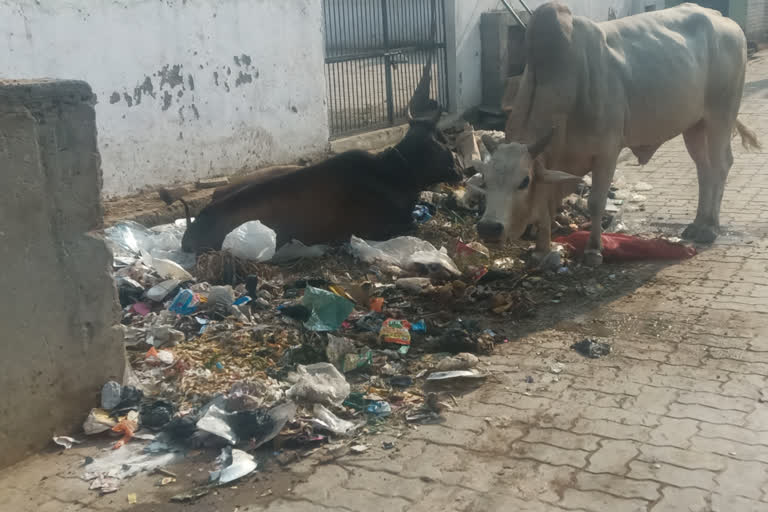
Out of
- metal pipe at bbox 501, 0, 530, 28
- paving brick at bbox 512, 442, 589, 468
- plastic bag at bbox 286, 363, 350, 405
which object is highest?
metal pipe at bbox 501, 0, 530, 28

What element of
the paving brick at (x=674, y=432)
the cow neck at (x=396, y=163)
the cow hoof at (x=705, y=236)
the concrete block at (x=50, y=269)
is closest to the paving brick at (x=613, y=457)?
the paving brick at (x=674, y=432)

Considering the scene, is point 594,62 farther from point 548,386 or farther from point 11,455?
point 11,455

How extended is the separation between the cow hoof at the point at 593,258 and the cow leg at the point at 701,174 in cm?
115

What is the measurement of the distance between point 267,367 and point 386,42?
6.79 m

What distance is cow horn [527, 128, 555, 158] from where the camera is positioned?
20.1 ft

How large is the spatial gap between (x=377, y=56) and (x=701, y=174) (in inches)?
173

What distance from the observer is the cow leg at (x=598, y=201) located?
6684 millimetres

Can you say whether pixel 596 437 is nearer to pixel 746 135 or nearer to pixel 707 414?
pixel 707 414

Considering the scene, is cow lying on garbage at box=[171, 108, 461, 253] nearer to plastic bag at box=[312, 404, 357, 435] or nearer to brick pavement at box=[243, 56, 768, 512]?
brick pavement at box=[243, 56, 768, 512]

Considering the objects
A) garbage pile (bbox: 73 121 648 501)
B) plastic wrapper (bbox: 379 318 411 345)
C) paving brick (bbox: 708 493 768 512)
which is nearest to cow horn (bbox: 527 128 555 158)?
garbage pile (bbox: 73 121 648 501)

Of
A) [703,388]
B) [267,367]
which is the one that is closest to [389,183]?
[267,367]

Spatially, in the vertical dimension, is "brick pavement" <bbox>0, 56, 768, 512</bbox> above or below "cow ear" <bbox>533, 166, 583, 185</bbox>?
below

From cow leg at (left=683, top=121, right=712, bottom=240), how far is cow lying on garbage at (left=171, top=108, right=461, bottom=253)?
215cm

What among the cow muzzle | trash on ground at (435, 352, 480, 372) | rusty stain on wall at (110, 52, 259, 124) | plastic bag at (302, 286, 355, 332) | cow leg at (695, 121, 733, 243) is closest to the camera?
trash on ground at (435, 352, 480, 372)
